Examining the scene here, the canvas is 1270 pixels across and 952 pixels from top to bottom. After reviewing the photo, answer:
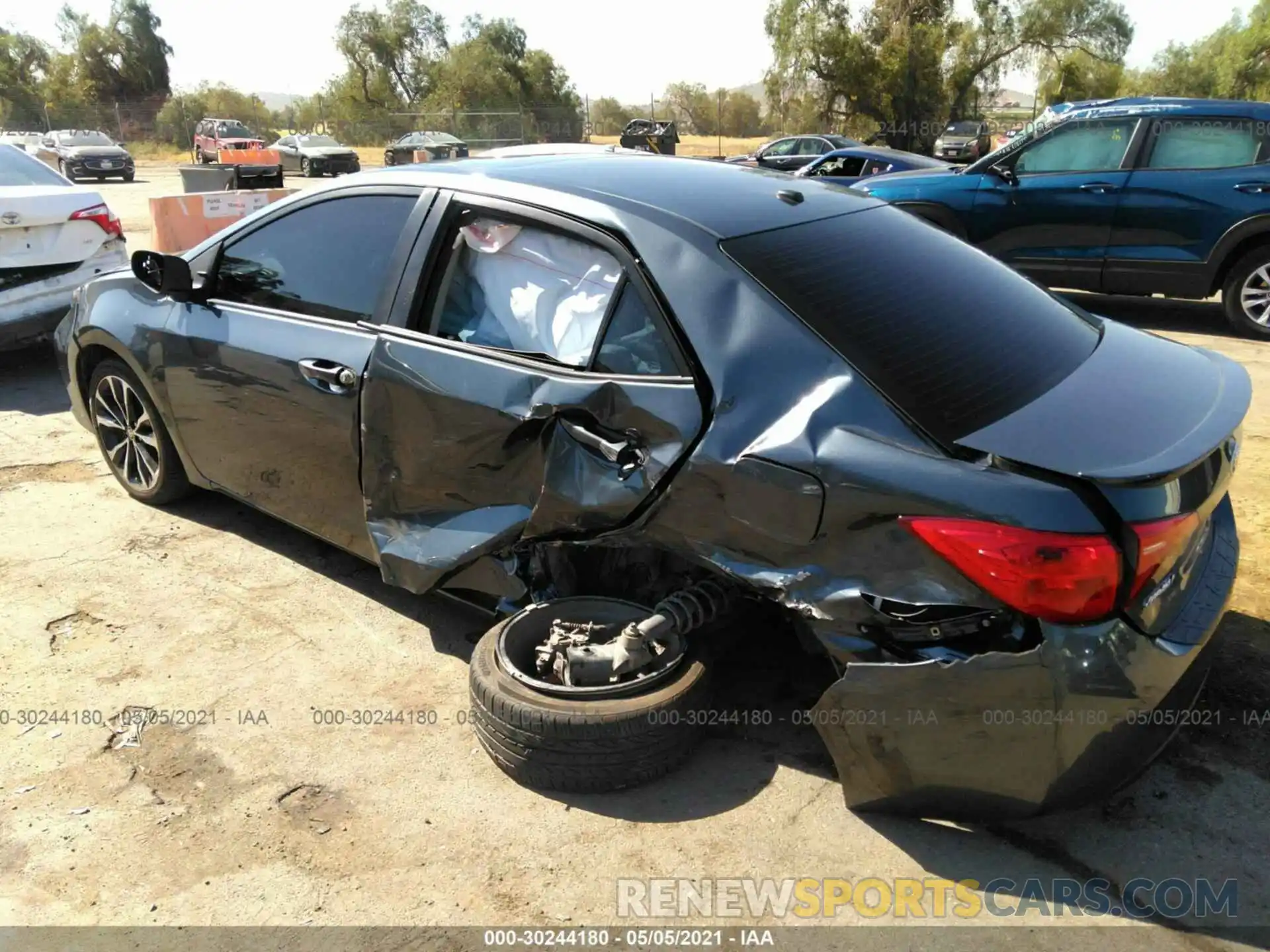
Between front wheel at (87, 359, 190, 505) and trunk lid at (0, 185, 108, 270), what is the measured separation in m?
2.76

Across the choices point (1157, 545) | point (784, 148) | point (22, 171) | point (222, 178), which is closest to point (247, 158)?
point (222, 178)

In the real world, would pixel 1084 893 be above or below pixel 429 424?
below

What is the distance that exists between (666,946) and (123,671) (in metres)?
2.21

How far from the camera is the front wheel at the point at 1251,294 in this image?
7.90 metres

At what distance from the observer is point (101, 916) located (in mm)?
2373

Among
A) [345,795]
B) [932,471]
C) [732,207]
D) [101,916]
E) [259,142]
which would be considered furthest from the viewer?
[259,142]

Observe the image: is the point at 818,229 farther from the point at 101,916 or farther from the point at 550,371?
the point at 101,916

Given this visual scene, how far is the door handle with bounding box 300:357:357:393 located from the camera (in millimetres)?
3320

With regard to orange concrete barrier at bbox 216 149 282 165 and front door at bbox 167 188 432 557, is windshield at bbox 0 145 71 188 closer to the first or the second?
front door at bbox 167 188 432 557

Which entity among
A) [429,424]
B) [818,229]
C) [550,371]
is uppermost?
[818,229]

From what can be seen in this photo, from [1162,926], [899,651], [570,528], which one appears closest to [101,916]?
[570,528]

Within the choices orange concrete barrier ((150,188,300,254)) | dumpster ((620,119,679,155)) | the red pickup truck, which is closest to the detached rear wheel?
orange concrete barrier ((150,188,300,254))

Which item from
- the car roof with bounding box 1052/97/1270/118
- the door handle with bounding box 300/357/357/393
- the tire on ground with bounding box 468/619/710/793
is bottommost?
the tire on ground with bounding box 468/619/710/793

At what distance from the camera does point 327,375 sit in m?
3.37
